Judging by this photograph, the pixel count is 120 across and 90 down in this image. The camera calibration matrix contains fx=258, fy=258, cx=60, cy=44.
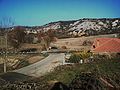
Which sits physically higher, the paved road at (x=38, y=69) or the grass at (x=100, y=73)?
the grass at (x=100, y=73)

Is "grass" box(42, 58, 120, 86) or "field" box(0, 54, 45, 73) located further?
"field" box(0, 54, 45, 73)

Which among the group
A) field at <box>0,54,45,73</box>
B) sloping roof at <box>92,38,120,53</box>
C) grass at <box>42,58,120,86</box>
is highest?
sloping roof at <box>92,38,120,53</box>

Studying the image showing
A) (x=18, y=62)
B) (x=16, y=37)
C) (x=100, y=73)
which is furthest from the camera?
(x=16, y=37)

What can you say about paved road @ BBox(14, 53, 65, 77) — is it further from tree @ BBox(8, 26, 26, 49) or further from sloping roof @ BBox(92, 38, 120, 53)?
tree @ BBox(8, 26, 26, 49)

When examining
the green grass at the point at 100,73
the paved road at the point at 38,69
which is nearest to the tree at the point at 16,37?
the paved road at the point at 38,69

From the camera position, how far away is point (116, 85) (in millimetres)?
15430

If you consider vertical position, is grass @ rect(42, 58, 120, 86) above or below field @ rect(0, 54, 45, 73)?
above

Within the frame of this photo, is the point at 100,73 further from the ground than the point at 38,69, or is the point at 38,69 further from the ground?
the point at 100,73

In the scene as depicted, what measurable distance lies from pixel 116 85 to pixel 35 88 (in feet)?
17.9

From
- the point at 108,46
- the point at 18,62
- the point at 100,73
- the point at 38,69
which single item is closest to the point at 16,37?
the point at 18,62

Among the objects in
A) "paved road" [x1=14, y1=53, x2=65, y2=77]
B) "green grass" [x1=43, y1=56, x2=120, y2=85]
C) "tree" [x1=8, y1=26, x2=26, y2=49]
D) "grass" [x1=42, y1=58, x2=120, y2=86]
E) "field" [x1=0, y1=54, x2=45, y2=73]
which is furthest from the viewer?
"tree" [x1=8, y1=26, x2=26, y2=49]

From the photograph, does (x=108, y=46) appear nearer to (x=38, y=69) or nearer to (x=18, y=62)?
(x=38, y=69)

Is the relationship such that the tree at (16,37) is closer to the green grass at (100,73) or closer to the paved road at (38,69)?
the paved road at (38,69)

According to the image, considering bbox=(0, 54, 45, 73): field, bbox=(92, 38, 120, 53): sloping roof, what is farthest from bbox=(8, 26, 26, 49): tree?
bbox=(92, 38, 120, 53): sloping roof
